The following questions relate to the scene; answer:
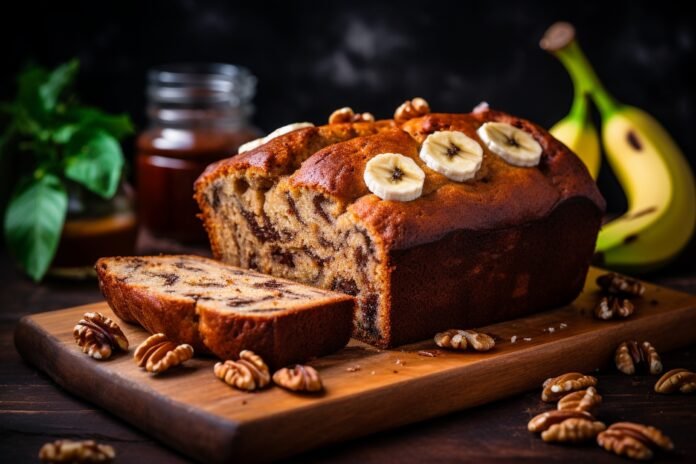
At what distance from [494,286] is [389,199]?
0.57 meters

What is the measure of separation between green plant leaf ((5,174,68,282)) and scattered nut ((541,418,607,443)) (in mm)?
2532

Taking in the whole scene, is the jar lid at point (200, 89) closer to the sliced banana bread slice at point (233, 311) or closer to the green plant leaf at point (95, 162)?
the green plant leaf at point (95, 162)

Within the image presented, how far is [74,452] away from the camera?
246 cm

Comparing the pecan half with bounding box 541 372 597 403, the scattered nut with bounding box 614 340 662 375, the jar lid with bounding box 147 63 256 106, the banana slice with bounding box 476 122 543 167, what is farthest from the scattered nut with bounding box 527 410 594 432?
the jar lid with bounding box 147 63 256 106

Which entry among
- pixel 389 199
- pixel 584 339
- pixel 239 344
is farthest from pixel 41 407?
pixel 584 339

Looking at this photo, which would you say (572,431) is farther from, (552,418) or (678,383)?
(678,383)

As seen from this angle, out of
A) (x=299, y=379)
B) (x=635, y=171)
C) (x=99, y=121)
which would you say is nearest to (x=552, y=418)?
(x=299, y=379)

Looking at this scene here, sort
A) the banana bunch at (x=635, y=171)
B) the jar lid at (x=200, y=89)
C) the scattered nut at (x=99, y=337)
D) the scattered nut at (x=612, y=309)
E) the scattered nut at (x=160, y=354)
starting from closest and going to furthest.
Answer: the scattered nut at (x=160, y=354)
the scattered nut at (x=99, y=337)
the scattered nut at (x=612, y=309)
the banana bunch at (x=635, y=171)
the jar lid at (x=200, y=89)

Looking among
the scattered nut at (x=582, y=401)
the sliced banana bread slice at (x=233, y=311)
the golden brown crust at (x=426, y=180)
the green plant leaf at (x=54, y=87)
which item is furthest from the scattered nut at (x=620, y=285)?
the green plant leaf at (x=54, y=87)

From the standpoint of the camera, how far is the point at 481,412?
2.96 metres

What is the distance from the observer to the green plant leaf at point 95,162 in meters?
4.33

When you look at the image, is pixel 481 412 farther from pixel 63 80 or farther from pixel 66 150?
pixel 63 80

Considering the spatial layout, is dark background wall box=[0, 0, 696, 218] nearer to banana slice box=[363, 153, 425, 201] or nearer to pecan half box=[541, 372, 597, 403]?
banana slice box=[363, 153, 425, 201]

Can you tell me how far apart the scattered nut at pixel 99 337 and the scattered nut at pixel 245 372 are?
393 millimetres
